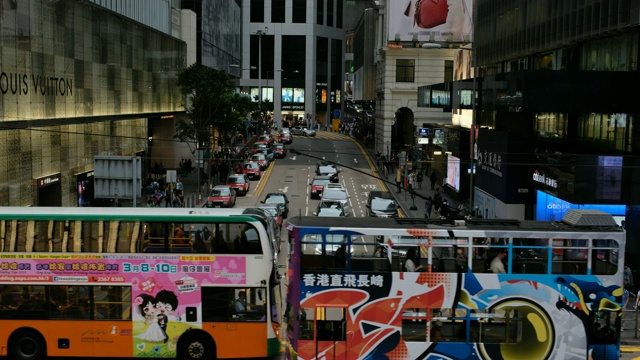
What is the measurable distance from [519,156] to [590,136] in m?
3.77

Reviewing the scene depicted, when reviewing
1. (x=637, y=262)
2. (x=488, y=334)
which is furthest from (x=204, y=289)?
(x=637, y=262)

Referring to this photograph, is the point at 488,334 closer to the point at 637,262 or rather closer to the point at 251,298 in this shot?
the point at 251,298

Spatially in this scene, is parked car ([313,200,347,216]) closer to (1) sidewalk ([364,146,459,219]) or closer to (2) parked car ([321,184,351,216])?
(2) parked car ([321,184,351,216])

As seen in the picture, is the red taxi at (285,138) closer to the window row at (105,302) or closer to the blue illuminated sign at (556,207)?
the blue illuminated sign at (556,207)

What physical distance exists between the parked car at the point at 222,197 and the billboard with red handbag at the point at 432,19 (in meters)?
25.4

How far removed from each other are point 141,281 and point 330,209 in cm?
1903

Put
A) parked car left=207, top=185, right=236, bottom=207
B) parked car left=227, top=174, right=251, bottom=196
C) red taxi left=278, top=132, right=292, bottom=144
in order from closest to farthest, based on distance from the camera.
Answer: parked car left=207, top=185, right=236, bottom=207, parked car left=227, top=174, right=251, bottom=196, red taxi left=278, top=132, right=292, bottom=144

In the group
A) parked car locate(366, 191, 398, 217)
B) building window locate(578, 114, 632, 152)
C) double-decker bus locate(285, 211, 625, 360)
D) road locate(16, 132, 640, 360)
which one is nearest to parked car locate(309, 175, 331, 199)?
road locate(16, 132, 640, 360)

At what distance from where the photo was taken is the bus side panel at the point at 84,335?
17.3 m

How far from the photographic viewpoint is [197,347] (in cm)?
1736

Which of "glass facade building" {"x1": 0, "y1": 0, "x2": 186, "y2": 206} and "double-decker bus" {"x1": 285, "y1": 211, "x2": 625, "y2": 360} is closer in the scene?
"double-decker bus" {"x1": 285, "y1": 211, "x2": 625, "y2": 360}

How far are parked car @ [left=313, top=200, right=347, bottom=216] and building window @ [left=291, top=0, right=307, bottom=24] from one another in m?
94.5

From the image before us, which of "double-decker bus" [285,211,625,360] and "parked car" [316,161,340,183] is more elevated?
"double-decker bus" [285,211,625,360]

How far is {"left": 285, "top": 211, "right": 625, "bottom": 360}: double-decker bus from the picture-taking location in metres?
15.7
